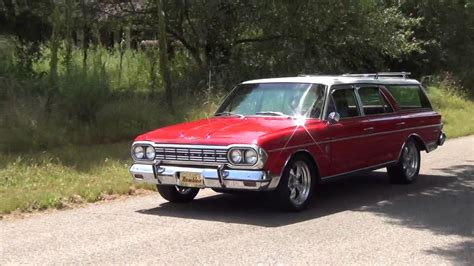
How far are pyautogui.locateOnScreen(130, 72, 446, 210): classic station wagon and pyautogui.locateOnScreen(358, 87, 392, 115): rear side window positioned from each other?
0.05 ft

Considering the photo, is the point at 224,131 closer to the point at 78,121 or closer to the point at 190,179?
the point at 190,179

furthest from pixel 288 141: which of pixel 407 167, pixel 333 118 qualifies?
pixel 407 167

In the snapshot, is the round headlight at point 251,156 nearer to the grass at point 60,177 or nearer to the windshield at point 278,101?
the windshield at point 278,101

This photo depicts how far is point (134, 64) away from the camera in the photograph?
62.9ft

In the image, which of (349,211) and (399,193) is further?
(399,193)

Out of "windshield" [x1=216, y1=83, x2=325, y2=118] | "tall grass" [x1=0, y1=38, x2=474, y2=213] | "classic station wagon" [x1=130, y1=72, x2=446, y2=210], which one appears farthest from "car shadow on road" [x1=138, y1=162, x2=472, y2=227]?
"tall grass" [x1=0, y1=38, x2=474, y2=213]

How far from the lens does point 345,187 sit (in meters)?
10.0

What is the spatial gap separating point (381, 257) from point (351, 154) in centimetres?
290

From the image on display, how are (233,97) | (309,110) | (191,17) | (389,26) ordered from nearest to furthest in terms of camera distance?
1. (309,110)
2. (233,97)
3. (191,17)
4. (389,26)

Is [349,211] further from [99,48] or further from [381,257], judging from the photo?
[99,48]

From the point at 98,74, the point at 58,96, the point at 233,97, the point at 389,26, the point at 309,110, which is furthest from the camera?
the point at 389,26

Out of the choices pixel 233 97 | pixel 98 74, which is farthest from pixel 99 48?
pixel 233 97

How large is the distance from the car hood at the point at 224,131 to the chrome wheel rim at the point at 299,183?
0.51m

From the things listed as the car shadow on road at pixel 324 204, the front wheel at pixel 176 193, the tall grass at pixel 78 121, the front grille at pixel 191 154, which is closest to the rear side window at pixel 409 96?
the car shadow on road at pixel 324 204
